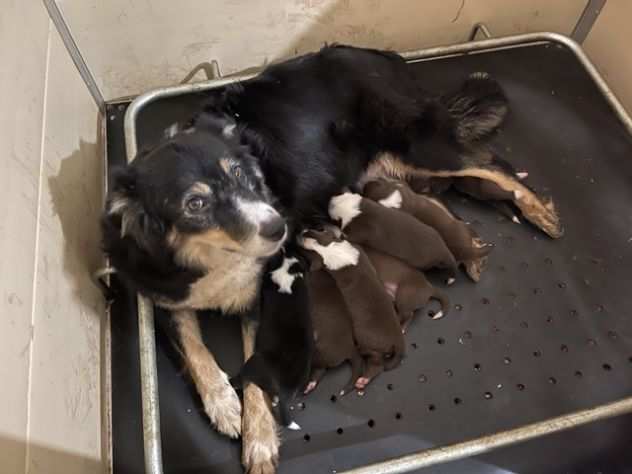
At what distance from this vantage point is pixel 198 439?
5.62 ft

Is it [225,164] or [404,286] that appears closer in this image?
[225,164]

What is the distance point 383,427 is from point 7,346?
113 cm

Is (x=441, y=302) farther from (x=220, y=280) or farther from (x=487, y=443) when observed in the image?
(x=220, y=280)

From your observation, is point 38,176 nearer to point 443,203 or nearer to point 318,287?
point 318,287

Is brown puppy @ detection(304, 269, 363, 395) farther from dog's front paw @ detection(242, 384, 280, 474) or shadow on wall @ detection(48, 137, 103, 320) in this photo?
shadow on wall @ detection(48, 137, 103, 320)

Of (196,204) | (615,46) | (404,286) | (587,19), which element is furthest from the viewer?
(587,19)

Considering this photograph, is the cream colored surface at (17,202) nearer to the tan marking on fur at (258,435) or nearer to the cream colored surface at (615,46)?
the tan marking on fur at (258,435)

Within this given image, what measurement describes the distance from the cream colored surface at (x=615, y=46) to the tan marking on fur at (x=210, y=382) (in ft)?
7.04

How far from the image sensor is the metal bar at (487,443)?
1461 millimetres

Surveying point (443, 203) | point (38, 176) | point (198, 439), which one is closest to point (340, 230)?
point (443, 203)

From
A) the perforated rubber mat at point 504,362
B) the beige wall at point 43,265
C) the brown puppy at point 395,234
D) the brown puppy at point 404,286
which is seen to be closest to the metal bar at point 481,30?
the perforated rubber mat at point 504,362

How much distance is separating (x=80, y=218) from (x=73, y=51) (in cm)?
84

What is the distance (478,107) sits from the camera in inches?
91.0

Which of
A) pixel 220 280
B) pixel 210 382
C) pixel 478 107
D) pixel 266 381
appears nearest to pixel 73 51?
pixel 220 280
